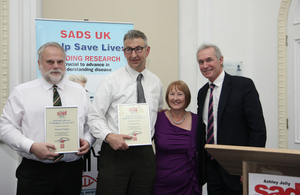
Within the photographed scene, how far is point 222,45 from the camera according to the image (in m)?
3.97

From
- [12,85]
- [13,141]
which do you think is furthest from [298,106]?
[12,85]

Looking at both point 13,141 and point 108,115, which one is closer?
point 13,141

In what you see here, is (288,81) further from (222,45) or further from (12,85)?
(12,85)

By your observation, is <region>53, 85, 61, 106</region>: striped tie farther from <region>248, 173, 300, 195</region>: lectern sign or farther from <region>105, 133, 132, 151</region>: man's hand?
<region>248, 173, 300, 195</region>: lectern sign

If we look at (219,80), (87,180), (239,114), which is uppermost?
(219,80)

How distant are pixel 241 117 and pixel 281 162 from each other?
90 centimetres

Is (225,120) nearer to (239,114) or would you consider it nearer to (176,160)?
(239,114)

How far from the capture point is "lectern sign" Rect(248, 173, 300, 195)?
1.18 m

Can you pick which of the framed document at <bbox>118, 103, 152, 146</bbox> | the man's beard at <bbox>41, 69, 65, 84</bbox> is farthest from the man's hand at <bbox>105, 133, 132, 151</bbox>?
the man's beard at <bbox>41, 69, 65, 84</bbox>

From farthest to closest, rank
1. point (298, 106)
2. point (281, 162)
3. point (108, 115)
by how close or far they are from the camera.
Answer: point (298, 106) < point (108, 115) < point (281, 162)

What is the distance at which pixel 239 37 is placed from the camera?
4016mm

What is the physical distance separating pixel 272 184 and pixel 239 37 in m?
3.32

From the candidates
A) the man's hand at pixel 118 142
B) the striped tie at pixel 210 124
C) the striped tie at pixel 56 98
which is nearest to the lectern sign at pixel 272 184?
the striped tie at pixel 210 124

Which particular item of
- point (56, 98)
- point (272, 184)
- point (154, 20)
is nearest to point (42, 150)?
point (56, 98)
